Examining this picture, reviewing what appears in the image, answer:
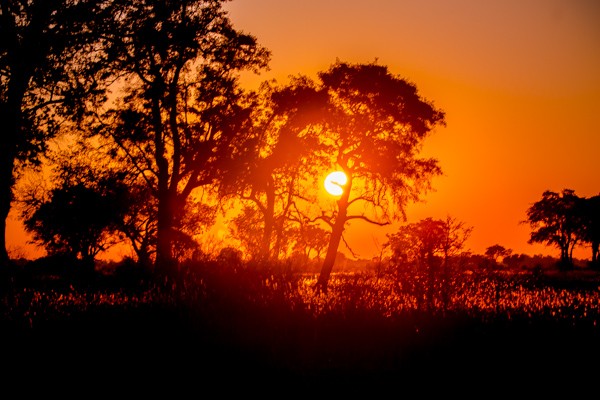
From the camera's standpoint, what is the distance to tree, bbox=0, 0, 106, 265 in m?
16.8

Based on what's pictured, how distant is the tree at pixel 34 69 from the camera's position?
16797 mm

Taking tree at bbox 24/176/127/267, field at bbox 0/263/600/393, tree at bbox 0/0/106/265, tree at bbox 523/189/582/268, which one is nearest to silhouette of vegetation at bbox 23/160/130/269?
tree at bbox 24/176/127/267

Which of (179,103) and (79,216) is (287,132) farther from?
(79,216)

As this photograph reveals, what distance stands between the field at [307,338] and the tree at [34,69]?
7511 mm

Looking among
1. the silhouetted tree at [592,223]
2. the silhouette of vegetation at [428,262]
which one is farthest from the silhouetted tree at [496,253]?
the silhouetted tree at [592,223]

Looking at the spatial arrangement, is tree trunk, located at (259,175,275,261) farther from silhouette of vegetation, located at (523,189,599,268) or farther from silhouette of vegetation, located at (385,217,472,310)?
silhouette of vegetation, located at (523,189,599,268)

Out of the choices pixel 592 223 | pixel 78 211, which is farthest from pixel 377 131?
pixel 592 223

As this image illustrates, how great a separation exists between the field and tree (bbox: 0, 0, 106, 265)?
7.51m

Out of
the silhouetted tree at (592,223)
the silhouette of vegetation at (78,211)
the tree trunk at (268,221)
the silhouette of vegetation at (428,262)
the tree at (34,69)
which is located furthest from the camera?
the silhouetted tree at (592,223)

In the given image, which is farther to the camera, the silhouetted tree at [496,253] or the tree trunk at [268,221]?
the tree trunk at [268,221]

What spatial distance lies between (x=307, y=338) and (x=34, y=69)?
14279mm

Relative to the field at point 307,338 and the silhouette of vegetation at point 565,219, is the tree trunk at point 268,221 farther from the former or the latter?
the silhouette of vegetation at point 565,219

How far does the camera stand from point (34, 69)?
17.6 m

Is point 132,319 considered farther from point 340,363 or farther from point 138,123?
point 138,123
